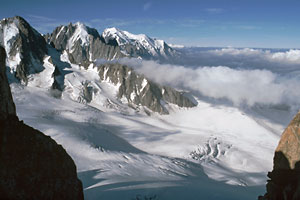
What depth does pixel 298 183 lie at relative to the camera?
21.0m

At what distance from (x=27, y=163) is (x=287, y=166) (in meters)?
24.1

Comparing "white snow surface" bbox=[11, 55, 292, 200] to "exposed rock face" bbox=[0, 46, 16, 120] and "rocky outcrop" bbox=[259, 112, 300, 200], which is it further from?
"exposed rock face" bbox=[0, 46, 16, 120]

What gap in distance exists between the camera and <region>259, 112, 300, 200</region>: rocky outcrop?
23.1m

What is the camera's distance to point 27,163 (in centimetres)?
1922

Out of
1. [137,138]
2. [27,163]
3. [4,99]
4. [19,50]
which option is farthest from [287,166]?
[19,50]

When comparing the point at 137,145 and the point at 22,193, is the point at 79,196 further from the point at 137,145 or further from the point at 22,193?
the point at 137,145

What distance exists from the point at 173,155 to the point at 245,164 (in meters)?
34.7

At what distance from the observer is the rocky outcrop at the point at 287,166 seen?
911 inches

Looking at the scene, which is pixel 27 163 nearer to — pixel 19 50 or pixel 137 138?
pixel 137 138

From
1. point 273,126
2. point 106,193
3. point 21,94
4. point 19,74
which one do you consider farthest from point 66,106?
point 273,126

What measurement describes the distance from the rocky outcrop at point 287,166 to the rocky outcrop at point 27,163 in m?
19.6

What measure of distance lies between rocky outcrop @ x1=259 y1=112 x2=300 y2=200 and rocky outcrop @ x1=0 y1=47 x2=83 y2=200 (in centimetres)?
1957

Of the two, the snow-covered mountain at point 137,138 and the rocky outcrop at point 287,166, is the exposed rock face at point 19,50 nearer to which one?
the snow-covered mountain at point 137,138

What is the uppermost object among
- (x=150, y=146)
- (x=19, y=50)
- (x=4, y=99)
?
(x=19, y=50)
